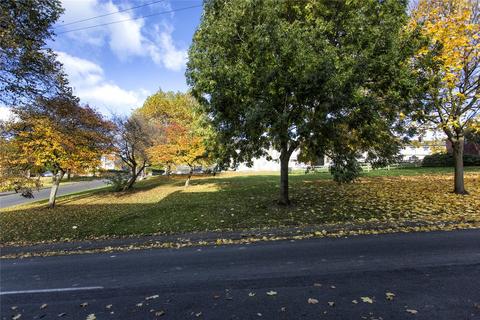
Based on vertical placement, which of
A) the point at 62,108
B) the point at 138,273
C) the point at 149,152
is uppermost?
the point at 62,108

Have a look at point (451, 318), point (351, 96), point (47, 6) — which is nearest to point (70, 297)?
point (451, 318)

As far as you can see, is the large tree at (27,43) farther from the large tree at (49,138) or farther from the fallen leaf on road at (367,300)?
the fallen leaf on road at (367,300)

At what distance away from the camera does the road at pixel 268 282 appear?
185 inches

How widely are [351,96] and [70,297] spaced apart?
9.01 meters

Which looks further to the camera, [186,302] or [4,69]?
[4,69]

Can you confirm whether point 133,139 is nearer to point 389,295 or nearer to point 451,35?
point 451,35

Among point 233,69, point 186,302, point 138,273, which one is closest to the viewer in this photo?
point 186,302

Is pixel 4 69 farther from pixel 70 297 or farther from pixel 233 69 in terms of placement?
pixel 70 297

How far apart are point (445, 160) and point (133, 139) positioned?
94.7 feet

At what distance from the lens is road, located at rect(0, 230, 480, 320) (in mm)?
4699

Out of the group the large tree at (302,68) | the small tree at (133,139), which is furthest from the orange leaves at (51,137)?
the large tree at (302,68)

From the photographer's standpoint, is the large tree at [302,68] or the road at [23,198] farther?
the road at [23,198]

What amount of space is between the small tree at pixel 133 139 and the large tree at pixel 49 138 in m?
4.52

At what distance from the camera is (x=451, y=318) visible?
4.18 meters
